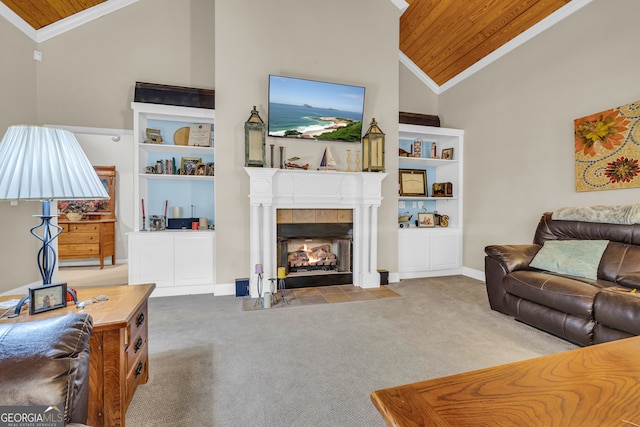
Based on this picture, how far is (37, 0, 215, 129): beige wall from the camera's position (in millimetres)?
3803

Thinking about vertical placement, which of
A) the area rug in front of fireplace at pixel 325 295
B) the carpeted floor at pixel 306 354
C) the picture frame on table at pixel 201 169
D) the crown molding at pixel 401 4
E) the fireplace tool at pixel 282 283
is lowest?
the carpeted floor at pixel 306 354

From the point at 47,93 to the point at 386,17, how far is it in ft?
15.7

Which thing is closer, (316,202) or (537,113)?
(537,113)

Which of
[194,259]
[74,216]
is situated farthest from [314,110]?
[74,216]

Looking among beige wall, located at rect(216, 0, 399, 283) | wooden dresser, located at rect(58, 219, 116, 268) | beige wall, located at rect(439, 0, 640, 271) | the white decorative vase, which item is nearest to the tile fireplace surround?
beige wall, located at rect(216, 0, 399, 283)

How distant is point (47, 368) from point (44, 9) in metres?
4.88

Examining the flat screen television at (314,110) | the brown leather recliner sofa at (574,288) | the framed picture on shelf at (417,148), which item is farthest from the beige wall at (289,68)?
the brown leather recliner sofa at (574,288)

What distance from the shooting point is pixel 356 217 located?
12.8ft

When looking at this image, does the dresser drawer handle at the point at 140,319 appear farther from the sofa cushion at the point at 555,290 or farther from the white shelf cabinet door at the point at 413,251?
the white shelf cabinet door at the point at 413,251

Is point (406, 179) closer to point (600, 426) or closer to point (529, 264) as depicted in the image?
point (529, 264)

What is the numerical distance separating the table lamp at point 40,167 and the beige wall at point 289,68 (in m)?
2.37

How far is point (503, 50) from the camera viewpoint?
3971 millimetres

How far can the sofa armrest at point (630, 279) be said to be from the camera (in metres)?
2.07

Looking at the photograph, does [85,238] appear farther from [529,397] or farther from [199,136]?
[529,397]
